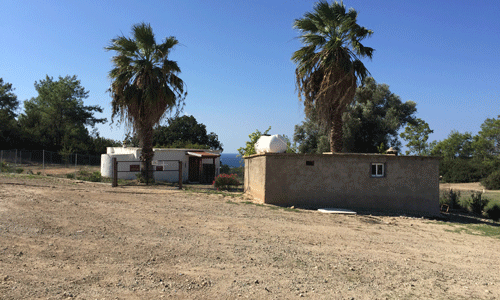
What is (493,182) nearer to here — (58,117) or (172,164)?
(172,164)

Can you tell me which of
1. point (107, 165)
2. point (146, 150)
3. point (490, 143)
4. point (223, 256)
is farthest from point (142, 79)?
point (490, 143)

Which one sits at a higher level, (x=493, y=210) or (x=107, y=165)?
(x=107, y=165)

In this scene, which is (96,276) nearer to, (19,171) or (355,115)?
(19,171)

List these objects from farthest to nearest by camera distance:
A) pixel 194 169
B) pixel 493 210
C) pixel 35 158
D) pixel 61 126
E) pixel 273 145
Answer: pixel 61 126
pixel 35 158
pixel 194 169
pixel 493 210
pixel 273 145

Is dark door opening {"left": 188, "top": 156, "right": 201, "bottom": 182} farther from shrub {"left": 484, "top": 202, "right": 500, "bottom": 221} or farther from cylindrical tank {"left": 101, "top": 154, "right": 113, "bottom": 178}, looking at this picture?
shrub {"left": 484, "top": 202, "right": 500, "bottom": 221}

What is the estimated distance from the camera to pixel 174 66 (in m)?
21.8

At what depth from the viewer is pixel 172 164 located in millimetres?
28062

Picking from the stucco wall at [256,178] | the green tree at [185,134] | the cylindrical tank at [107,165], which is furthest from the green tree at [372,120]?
the green tree at [185,134]

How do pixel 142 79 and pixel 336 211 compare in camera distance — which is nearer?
pixel 336 211

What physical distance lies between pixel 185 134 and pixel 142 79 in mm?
Result: 36723

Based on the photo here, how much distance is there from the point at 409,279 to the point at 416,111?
35240 mm

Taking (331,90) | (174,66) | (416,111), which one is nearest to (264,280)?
(331,90)

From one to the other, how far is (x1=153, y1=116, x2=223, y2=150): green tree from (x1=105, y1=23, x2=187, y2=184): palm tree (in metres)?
34.3

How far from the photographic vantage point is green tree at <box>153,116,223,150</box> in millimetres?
56750
